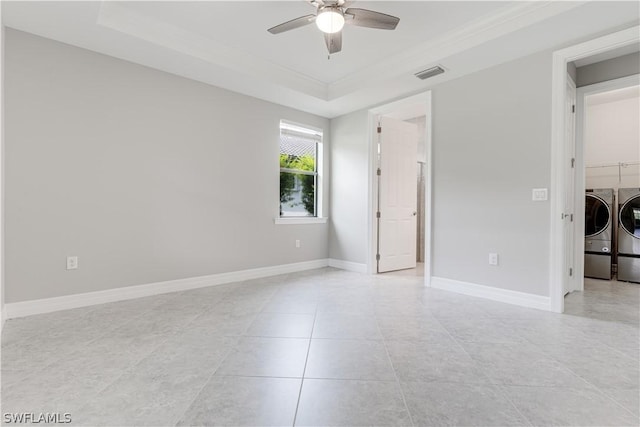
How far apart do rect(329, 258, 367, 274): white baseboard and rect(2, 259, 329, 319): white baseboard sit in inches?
29.7

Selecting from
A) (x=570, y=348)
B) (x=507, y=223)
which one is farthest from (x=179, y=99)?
(x=570, y=348)

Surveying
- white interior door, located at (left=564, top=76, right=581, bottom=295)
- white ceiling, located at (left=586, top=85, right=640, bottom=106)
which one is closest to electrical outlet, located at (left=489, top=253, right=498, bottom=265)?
white interior door, located at (left=564, top=76, right=581, bottom=295)

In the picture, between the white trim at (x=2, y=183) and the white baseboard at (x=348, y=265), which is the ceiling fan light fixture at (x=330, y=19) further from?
the white baseboard at (x=348, y=265)

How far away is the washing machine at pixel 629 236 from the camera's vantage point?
13.6 feet

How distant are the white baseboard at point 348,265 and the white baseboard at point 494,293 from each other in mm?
1156

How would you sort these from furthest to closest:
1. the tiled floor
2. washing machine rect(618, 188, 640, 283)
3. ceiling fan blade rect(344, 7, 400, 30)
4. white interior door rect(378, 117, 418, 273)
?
white interior door rect(378, 117, 418, 273), washing machine rect(618, 188, 640, 283), ceiling fan blade rect(344, 7, 400, 30), the tiled floor

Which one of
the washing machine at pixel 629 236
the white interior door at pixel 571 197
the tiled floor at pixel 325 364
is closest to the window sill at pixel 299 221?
the tiled floor at pixel 325 364

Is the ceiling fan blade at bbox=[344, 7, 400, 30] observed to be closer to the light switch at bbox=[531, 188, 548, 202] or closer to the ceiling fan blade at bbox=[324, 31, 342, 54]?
the ceiling fan blade at bbox=[324, 31, 342, 54]

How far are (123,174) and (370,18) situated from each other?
2.80m

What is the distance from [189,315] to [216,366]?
3.43ft

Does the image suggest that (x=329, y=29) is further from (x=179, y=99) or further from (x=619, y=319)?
(x=619, y=319)

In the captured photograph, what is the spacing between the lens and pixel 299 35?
10.1 ft

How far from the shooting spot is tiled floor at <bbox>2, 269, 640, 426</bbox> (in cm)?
145

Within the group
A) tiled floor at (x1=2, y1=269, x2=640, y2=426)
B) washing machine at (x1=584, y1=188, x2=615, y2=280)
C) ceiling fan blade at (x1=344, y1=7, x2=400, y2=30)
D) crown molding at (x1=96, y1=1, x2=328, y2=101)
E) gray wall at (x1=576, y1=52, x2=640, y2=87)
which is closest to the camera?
tiled floor at (x1=2, y1=269, x2=640, y2=426)
